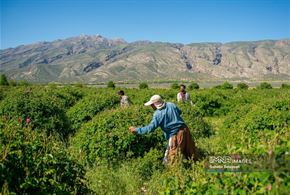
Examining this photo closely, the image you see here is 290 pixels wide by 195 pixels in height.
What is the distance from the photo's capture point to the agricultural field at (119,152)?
11.8 ft

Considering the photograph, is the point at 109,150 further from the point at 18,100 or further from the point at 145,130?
the point at 18,100

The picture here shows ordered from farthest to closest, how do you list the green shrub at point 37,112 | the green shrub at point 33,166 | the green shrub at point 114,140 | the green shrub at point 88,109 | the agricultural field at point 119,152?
1. the green shrub at point 88,109
2. the green shrub at point 37,112
3. the green shrub at point 114,140
4. the green shrub at point 33,166
5. the agricultural field at point 119,152

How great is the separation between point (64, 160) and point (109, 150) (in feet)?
9.93

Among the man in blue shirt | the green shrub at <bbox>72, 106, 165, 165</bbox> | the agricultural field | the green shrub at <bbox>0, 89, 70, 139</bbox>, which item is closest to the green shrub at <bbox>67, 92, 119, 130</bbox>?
the agricultural field

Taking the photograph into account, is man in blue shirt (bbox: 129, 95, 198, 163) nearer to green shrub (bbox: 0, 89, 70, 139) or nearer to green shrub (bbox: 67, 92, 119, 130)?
green shrub (bbox: 0, 89, 70, 139)

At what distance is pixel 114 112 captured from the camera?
924 centimetres

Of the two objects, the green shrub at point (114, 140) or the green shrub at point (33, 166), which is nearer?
the green shrub at point (33, 166)

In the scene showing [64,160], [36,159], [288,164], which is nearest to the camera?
[288,164]

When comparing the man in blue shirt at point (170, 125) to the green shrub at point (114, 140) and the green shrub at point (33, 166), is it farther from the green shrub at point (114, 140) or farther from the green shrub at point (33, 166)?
the green shrub at point (33, 166)

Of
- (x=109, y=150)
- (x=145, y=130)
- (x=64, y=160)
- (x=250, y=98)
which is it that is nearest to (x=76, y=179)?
(x=64, y=160)

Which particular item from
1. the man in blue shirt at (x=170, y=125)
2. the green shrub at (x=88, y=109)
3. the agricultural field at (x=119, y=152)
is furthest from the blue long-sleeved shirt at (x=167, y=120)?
the green shrub at (x=88, y=109)

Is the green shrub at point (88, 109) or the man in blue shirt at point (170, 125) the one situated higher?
the man in blue shirt at point (170, 125)

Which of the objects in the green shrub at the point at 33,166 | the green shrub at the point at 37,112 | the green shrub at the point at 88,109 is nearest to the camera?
the green shrub at the point at 33,166

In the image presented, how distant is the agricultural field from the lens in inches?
142
